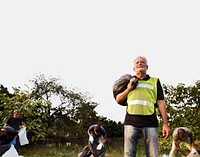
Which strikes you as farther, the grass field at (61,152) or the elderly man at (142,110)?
the grass field at (61,152)

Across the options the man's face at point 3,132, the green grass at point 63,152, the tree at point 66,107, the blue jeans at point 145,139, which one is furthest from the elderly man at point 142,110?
the tree at point 66,107

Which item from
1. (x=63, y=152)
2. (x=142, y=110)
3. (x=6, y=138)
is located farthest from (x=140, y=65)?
(x=63, y=152)

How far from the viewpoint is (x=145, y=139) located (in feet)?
13.2

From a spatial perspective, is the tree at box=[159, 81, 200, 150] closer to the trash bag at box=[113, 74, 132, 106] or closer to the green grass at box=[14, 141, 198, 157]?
the green grass at box=[14, 141, 198, 157]

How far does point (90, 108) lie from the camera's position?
26609 mm

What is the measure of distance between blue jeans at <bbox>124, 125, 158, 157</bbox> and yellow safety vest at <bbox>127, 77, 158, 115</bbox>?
0.16 metres

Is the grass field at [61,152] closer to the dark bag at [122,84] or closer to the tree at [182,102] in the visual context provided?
the tree at [182,102]

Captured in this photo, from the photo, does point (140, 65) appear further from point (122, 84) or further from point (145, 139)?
point (145, 139)

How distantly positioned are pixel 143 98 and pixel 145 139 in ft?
1.31

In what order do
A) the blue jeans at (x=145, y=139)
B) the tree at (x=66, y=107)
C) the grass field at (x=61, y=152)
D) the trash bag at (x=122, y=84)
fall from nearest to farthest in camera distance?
the blue jeans at (x=145, y=139)
the trash bag at (x=122, y=84)
the grass field at (x=61, y=152)
the tree at (x=66, y=107)

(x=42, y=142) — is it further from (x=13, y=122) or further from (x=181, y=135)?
(x=181, y=135)

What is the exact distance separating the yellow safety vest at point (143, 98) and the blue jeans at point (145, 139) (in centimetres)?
16

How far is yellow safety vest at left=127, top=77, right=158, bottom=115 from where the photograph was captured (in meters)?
4.03

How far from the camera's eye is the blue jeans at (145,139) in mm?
3980
